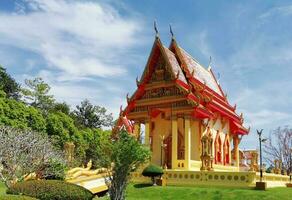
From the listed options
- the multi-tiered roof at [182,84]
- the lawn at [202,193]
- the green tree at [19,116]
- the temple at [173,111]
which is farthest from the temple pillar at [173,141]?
the green tree at [19,116]

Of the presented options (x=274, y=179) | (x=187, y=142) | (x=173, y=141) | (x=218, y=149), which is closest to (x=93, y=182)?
(x=173, y=141)

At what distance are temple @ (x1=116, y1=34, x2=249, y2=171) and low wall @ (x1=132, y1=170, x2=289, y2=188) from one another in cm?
240

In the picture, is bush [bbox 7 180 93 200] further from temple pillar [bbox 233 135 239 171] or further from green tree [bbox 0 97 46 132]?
temple pillar [bbox 233 135 239 171]

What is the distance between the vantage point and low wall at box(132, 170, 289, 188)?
19277 mm

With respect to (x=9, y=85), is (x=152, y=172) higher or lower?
lower

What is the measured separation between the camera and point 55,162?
20141mm

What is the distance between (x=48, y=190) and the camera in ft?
47.3

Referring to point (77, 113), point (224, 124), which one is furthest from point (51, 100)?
point (224, 124)

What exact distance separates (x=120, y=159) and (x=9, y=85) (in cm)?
3743

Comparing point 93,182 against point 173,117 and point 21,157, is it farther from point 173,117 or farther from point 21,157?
point 173,117

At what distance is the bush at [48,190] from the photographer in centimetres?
1428

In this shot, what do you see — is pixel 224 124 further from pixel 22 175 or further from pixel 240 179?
pixel 22 175

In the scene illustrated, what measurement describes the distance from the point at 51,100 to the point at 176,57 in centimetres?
2843

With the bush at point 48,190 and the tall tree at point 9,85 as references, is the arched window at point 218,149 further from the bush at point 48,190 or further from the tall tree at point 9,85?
the tall tree at point 9,85
